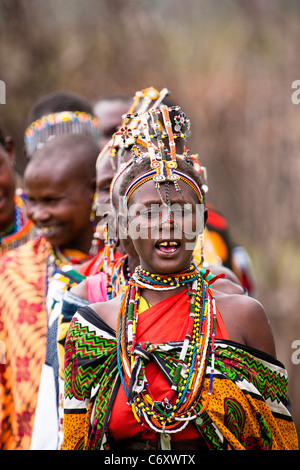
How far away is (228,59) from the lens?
1002cm

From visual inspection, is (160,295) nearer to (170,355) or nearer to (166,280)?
(166,280)

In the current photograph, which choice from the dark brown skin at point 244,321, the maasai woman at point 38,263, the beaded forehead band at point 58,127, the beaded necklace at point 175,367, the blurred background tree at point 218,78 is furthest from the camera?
the blurred background tree at point 218,78

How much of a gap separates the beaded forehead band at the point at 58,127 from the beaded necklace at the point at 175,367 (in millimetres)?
2272

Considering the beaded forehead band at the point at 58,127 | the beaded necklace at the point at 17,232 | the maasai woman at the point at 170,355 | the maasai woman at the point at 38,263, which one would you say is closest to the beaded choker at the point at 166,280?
the maasai woman at the point at 170,355

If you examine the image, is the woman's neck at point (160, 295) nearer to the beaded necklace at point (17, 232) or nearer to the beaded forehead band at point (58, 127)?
the beaded forehead band at point (58, 127)

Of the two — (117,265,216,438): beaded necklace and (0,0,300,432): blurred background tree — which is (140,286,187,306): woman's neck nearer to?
(117,265,216,438): beaded necklace

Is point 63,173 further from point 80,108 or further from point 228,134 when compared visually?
point 228,134

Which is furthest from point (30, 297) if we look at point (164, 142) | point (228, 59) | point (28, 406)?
point (228, 59)

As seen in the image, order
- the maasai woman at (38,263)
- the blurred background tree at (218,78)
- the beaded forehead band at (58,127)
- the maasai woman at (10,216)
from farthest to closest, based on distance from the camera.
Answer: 1. the blurred background tree at (218,78)
2. the maasai woman at (10,216)
3. the beaded forehead band at (58,127)
4. the maasai woman at (38,263)

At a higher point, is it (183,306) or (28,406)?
(183,306)

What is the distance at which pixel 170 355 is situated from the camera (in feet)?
10.0

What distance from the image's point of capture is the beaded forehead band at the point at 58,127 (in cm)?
520

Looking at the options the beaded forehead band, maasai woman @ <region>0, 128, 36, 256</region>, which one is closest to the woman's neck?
the beaded forehead band

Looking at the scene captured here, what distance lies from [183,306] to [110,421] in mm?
535
